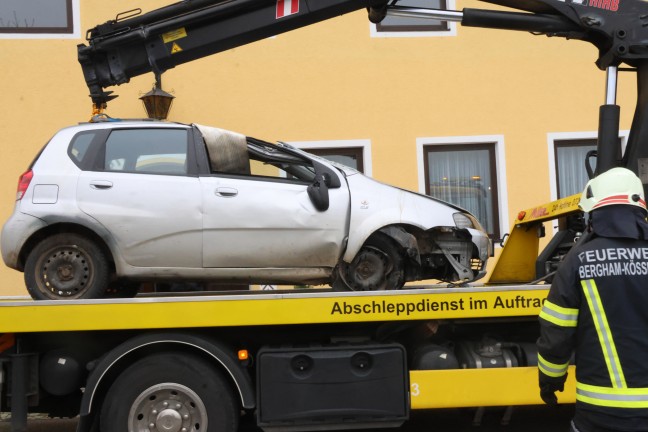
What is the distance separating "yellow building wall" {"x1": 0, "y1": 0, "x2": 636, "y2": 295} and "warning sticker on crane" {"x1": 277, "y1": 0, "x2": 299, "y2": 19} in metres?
4.42

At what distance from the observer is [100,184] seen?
5566mm

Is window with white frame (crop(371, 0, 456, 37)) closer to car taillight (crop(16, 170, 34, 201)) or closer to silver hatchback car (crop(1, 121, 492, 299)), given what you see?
silver hatchback car (crop(1, 121, 492, 299))

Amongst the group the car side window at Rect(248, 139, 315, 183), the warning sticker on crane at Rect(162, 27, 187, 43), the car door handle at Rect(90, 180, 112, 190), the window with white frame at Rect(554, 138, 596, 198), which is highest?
the warning sticker on crane at Rect(162, 27, 187, 43)

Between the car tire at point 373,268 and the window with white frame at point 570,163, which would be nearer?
the car tire at point 373,268

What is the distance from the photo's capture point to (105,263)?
5.50 meters

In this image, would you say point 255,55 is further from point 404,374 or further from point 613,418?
point 613,418

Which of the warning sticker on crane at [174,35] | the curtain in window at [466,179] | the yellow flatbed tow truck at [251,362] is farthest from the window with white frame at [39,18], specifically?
the yellow flatbed tow truck at [251,362]

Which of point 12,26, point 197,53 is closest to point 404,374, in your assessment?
point 197,53

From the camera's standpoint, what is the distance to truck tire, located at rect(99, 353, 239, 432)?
5.01m

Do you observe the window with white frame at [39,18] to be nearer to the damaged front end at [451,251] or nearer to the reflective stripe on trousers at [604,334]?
the damaged front end at [451,251]

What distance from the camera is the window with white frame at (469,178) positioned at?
11.0 metres

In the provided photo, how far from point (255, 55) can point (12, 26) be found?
3485 millimetres

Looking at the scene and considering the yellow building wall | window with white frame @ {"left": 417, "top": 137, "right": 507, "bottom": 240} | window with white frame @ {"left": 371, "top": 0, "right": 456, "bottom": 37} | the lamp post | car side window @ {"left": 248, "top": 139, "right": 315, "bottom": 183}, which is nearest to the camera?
car side window @ {"left": 248, "top": 139, "right": 315, "bottom": 183}

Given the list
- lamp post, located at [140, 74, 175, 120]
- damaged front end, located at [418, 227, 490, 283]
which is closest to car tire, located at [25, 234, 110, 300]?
damaged front end, located at [418, 227, 490, 283]
